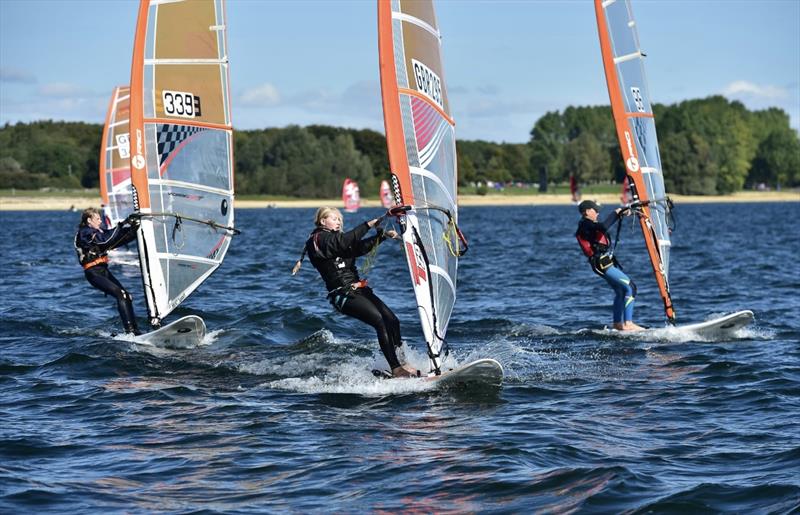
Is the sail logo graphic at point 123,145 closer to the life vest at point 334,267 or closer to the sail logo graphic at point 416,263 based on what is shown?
the life vest at point 334,267

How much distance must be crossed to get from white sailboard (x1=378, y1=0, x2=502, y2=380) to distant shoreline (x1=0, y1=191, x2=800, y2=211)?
84.6 meters

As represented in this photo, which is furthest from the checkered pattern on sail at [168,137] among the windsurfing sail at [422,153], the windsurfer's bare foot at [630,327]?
the windsurfer's bare foot at [630,327]

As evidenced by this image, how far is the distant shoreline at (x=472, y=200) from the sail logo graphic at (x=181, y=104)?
79402 mm

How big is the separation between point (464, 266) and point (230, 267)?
6198mm

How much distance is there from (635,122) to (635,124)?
29 millimetres

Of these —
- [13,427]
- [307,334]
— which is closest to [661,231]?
[307,334]

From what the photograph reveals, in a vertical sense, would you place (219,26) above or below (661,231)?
above

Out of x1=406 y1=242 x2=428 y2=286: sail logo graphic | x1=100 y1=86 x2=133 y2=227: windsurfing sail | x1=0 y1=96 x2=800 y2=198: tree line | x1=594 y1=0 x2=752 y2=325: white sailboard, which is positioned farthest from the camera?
x1=0 y1=96 x2=800 y2=198: tree line

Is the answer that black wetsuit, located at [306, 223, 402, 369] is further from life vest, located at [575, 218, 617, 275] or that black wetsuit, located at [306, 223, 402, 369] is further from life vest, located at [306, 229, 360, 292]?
life vest, located at [575, 218, 617, 275]

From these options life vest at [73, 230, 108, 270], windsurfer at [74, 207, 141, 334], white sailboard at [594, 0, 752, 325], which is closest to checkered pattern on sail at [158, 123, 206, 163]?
windsurfer at [74, 207, 141, 334]

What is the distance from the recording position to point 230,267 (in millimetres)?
29062

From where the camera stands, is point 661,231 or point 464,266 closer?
point 661,231

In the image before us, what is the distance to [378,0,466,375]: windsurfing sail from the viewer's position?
33.3 ft

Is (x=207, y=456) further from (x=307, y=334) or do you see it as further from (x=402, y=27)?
(x=307, y=334)
